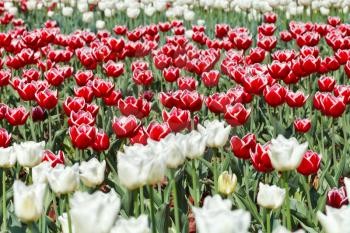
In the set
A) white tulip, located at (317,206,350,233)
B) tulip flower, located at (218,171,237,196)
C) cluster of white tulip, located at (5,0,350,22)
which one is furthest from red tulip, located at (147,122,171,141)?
cluster of white tulip, located at (5,0,350,22)

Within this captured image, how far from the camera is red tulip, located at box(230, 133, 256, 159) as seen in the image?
123 inches

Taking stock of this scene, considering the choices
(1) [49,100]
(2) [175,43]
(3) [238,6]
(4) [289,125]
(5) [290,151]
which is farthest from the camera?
(3) [238,6]

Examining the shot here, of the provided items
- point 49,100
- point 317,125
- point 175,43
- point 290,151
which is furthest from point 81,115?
point 175,43

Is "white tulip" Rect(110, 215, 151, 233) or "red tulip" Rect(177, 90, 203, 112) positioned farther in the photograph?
"red tulip" Rect(177, 90, 203, 112)

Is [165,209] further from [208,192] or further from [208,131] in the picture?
[208,192]

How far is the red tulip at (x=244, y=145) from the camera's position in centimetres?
312

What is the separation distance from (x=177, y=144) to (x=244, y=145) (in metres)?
0.78

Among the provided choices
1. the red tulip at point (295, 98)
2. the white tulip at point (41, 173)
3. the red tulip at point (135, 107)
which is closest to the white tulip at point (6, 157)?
the white tulip at point (41, 173)

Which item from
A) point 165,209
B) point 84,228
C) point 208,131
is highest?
point 84,228

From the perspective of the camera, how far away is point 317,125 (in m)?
4.54

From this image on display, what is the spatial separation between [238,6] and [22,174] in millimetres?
6303

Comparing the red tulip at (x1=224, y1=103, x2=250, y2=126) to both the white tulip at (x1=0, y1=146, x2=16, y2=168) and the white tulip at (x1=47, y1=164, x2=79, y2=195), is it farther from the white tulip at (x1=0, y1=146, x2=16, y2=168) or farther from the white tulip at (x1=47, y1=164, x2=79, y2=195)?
the white tulip at (x1=47, y1=164, x2=79, y2=195)

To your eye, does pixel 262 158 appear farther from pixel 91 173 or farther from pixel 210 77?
pixel 210 77

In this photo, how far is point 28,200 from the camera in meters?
2.03
